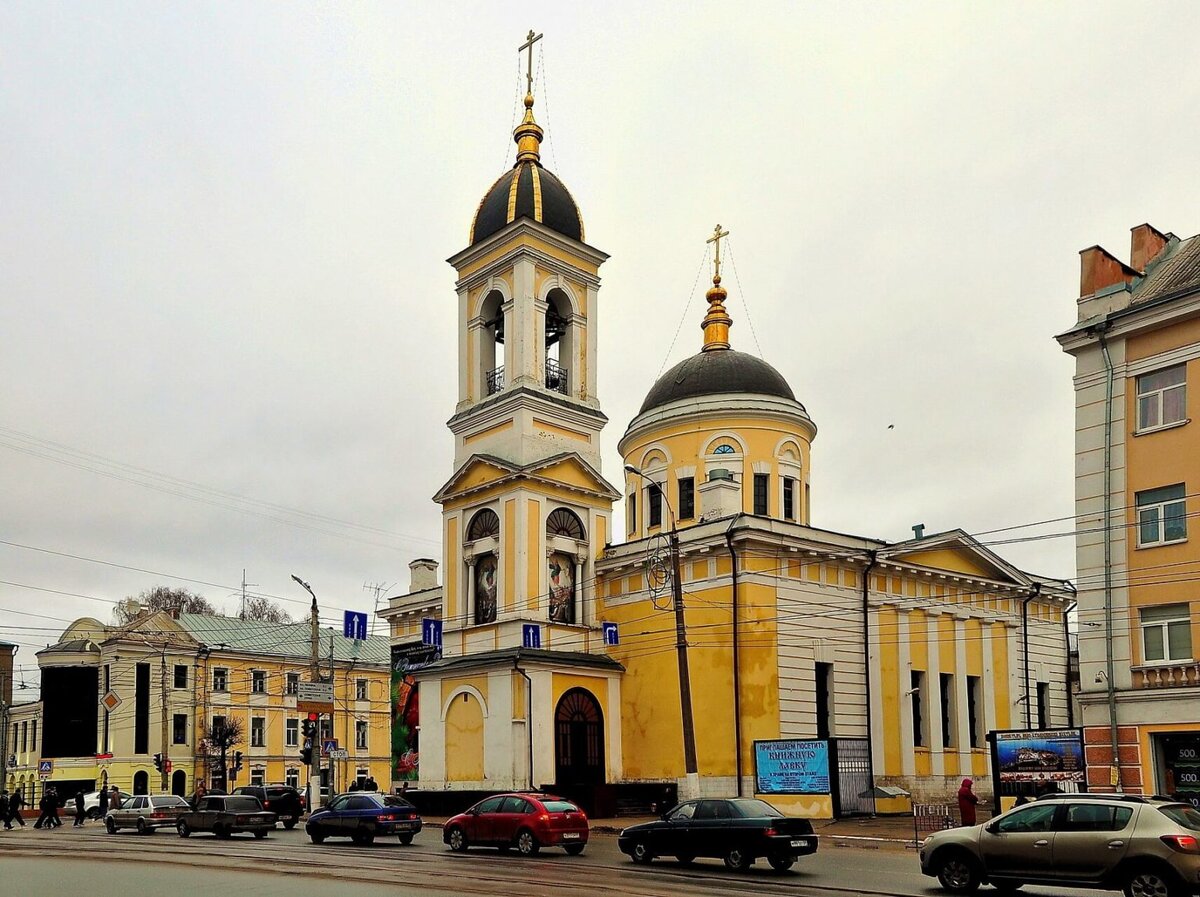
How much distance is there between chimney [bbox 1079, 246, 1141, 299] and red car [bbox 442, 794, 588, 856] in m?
16.6

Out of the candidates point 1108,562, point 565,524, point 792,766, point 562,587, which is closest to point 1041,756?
point 1108,562

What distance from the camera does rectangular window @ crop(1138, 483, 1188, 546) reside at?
26.0 m

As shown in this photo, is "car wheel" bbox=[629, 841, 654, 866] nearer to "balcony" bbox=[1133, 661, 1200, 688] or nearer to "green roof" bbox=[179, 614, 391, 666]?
"balcony" bbox=[1133, 661, 1200, 688]

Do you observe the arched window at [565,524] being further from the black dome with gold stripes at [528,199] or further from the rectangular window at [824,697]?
the black dome with gold stripes at [528,199]

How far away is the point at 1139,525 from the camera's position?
2664 centimetres

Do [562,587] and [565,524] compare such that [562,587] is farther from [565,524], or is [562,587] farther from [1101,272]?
[1101,272]

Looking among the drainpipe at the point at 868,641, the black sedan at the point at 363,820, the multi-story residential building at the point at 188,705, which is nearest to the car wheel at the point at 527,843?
the black sedan at the point at 363,820

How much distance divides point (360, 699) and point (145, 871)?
5847 cm

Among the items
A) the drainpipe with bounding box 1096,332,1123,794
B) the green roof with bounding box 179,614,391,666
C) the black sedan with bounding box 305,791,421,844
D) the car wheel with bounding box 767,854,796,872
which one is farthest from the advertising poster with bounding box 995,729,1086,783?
the green roof with bounding box 179,614,391,666

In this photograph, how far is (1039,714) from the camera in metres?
49.1

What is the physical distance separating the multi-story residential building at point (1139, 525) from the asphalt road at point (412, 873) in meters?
5.48

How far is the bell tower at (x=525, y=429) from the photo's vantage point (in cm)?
4128

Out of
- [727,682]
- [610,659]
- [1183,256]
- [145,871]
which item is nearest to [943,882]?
[145,871]

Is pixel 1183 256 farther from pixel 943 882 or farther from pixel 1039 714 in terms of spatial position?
pixel 1039 714
